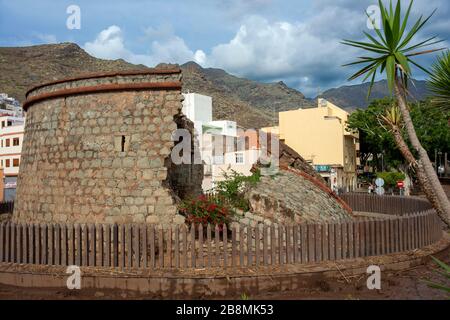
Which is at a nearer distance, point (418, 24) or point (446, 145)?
point (418, 24)

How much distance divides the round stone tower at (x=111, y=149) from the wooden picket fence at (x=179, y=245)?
110cm

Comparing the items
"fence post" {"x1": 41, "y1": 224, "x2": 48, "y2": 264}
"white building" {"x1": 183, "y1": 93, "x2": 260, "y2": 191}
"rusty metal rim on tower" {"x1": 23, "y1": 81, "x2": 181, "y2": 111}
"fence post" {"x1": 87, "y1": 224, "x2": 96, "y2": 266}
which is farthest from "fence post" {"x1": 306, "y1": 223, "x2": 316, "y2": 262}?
"white building" {"x1": 183, "y1": 93, "x2": 260, "y2": 191}

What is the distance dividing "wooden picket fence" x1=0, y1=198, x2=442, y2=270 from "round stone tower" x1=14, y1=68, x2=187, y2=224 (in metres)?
1.10

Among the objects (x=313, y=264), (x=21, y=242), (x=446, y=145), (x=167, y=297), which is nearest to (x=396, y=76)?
(x=313, y=264)

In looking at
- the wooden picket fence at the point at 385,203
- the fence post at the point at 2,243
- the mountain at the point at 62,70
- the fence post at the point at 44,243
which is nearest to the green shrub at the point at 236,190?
the fence post at the point at 44,243

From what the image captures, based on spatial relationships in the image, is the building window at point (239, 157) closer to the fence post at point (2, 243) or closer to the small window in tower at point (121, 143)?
the small window in tower at point (121, 143)

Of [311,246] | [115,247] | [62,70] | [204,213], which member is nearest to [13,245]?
[115,247]

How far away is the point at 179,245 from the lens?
342 inches

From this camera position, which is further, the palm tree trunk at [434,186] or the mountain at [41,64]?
the mountain at [41,64]

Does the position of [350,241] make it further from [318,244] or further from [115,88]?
[115,88]

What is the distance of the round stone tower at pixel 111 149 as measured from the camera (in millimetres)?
9750

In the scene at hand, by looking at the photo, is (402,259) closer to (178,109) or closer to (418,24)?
(418,24)

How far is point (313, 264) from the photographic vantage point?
335 inches

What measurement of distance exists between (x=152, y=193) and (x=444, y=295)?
253 inches
